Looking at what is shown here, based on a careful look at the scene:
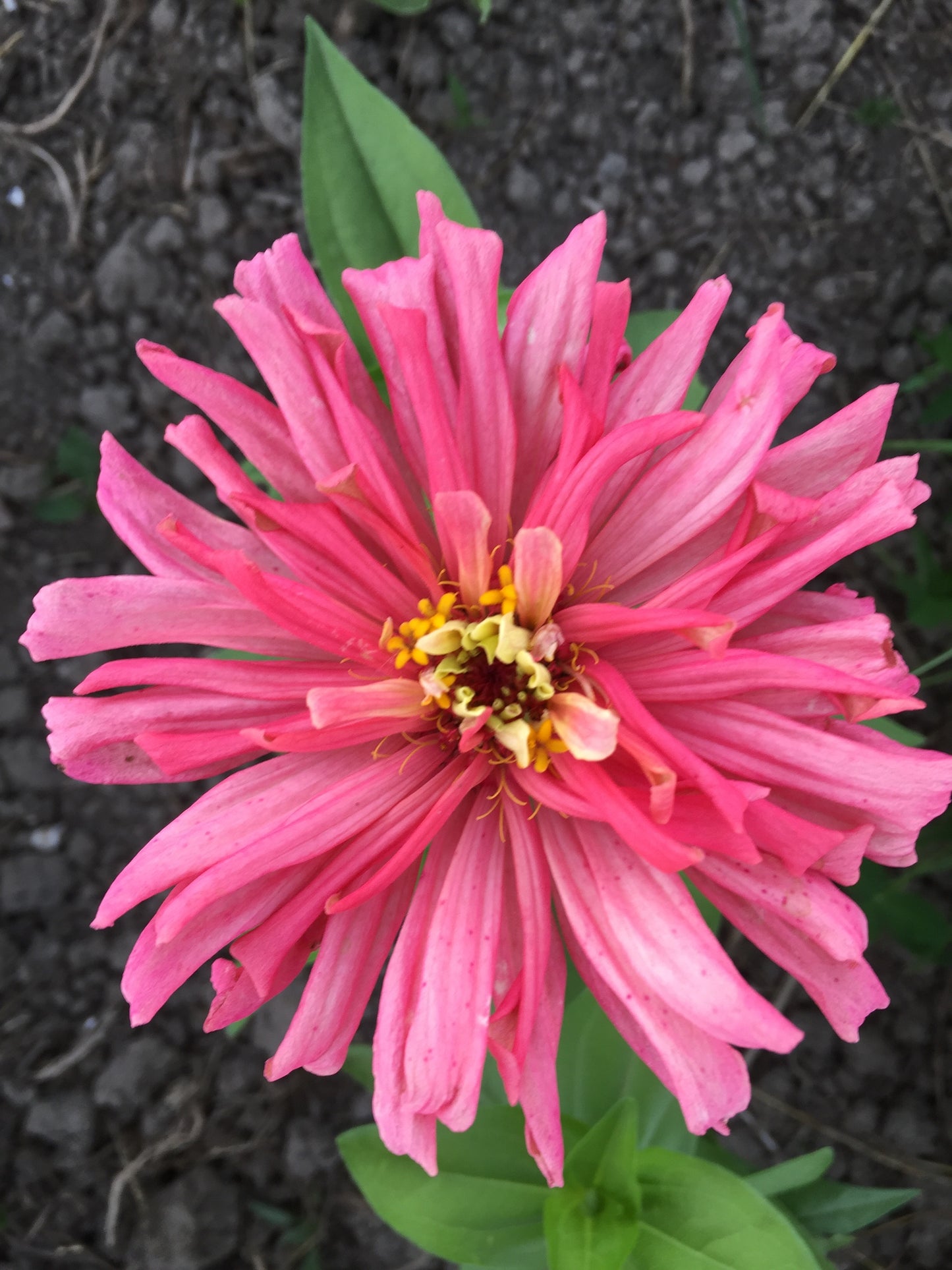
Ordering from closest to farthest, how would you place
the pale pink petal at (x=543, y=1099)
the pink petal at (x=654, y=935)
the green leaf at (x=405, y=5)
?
the pink petal at (x=654, y=935) → the pale pink petal at (x=543, y=1099) → the green leaf at (x=405, y=5)

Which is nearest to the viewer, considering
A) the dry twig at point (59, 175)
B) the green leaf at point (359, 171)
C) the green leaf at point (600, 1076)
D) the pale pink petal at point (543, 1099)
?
the pale pink petal at point (543, 1099)

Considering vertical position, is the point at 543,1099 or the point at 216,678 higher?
the point at 216,678

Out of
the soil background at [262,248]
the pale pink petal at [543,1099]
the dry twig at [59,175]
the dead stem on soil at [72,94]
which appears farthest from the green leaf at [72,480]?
the pale pink petal at [543,1099]

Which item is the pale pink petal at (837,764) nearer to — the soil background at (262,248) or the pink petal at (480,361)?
the pink petal at (480,361)

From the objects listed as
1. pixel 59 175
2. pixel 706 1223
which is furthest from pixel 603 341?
pixel 59 175

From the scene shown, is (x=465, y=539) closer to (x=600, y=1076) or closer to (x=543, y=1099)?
(x=543, y=1099)

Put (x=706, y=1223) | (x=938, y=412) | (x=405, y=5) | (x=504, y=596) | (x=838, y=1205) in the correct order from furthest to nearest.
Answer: (x=938, y=412)
(x=405, y=5)
(x=838, y=1205)
(x=706, y=1223)
(x=504, y=596)

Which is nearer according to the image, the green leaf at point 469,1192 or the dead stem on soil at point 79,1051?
the green leaf at point 469,1192
